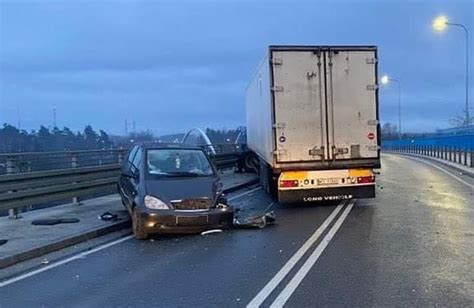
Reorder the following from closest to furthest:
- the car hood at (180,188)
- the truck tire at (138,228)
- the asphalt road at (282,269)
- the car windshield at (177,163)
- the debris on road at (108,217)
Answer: the asphalt road at (282,269) < the truck tire at (138,228) < the car hood at (180,188) < the car windshield at (177,163) < the debris on road at (108,217)

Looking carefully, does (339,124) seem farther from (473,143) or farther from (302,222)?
(473,143)

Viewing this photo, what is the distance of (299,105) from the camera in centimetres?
1361

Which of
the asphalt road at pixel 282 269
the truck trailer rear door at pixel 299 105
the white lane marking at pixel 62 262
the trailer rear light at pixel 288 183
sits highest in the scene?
the truck trailer rear door at pixel 299 105

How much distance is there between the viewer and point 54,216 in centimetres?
1182

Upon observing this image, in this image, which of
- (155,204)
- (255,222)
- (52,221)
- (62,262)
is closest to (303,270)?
(62,262)

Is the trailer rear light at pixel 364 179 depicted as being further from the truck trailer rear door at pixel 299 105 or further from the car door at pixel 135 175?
the car door at pixel 135 175

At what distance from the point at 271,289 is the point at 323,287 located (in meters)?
0.59

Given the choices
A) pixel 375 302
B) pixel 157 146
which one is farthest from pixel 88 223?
pixel 375 302

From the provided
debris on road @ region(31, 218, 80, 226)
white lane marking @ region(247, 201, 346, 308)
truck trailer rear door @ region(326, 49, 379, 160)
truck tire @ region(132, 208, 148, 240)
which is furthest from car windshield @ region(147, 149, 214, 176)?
truck trailer rear door @ region(326, 49, 379, 160)

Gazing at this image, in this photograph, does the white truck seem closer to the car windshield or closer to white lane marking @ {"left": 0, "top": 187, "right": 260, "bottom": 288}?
the car windshield

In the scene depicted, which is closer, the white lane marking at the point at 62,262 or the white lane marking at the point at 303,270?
the white lane marking at the point at 303,270

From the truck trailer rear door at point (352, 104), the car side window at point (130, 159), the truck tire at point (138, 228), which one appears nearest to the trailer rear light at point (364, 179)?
the truck trailer rear door at point (352, 104)

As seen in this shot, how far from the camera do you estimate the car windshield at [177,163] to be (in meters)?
10.9

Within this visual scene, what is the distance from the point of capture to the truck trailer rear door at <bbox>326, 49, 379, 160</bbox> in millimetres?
13516
